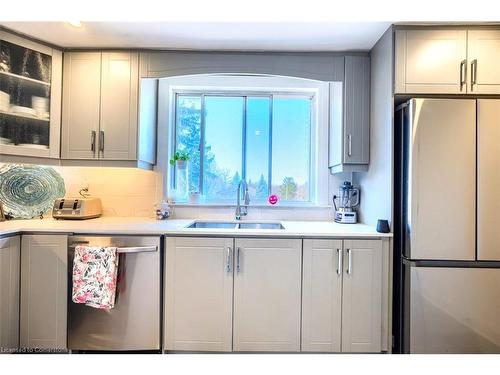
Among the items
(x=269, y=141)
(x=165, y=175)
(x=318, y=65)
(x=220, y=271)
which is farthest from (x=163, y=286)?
(x=318, y=65)

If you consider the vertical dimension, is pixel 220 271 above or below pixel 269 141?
below

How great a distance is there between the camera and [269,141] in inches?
109

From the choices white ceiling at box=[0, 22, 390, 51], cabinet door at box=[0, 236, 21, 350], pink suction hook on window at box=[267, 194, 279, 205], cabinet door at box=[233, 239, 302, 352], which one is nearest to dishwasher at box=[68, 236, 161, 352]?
cabinet door at box=[0, 236, 21, 350]

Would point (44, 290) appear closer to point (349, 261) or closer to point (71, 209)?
point (71, 209)

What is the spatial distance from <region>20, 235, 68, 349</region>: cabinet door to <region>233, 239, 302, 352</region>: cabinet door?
1157 millimetres

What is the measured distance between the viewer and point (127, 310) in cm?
192

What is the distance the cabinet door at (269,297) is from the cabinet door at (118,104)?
1.22 m

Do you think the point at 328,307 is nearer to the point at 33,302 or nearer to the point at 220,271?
the point at 220,271

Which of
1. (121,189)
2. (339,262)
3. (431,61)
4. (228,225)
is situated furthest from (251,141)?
(431,61)

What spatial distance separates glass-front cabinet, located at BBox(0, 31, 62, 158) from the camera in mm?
2010

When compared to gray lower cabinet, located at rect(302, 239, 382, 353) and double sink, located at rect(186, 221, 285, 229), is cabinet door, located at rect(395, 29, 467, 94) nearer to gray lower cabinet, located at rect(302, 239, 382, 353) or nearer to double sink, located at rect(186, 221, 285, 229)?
gray lower cabinet, located at rect(302, 239, 382, 353)

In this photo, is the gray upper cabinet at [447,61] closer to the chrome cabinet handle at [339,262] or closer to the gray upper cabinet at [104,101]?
the chrome cabinet handle at [339,262]

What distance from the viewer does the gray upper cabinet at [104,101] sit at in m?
2.25
